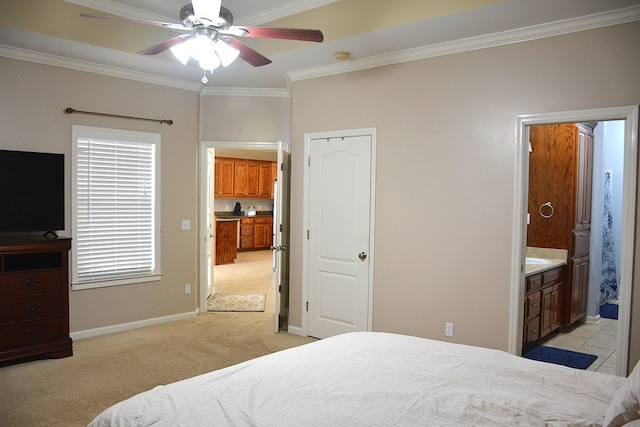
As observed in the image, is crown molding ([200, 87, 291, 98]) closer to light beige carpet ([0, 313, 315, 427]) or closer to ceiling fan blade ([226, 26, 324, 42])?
light beige carpet ([0, 313, 315, 427])

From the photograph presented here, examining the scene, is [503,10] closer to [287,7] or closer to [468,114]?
[468,114]

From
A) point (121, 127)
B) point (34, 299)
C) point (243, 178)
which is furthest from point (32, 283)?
point (243, 178)

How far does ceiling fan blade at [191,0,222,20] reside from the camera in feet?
7.68

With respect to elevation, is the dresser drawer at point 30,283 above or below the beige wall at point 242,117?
below

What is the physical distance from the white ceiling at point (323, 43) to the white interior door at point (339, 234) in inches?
32.2

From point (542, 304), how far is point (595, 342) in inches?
36.4

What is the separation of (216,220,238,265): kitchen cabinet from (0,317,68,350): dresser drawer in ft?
18.2

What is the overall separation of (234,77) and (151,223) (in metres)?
1.91

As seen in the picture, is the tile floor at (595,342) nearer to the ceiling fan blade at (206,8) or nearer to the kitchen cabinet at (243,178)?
the ceiling fan blade at (206,8)

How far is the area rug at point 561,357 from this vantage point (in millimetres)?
4110

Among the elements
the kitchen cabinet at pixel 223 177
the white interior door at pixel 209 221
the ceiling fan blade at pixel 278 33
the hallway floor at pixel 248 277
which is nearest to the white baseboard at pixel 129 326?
the white interior door at pixel 209 221

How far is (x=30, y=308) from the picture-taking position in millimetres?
3896

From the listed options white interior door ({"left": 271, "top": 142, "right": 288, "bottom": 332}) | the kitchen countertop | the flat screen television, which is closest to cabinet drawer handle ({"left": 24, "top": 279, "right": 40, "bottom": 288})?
the flat screen television

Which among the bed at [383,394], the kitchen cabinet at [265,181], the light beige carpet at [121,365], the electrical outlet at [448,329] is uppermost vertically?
the kitchen cabinet at [265,181]
